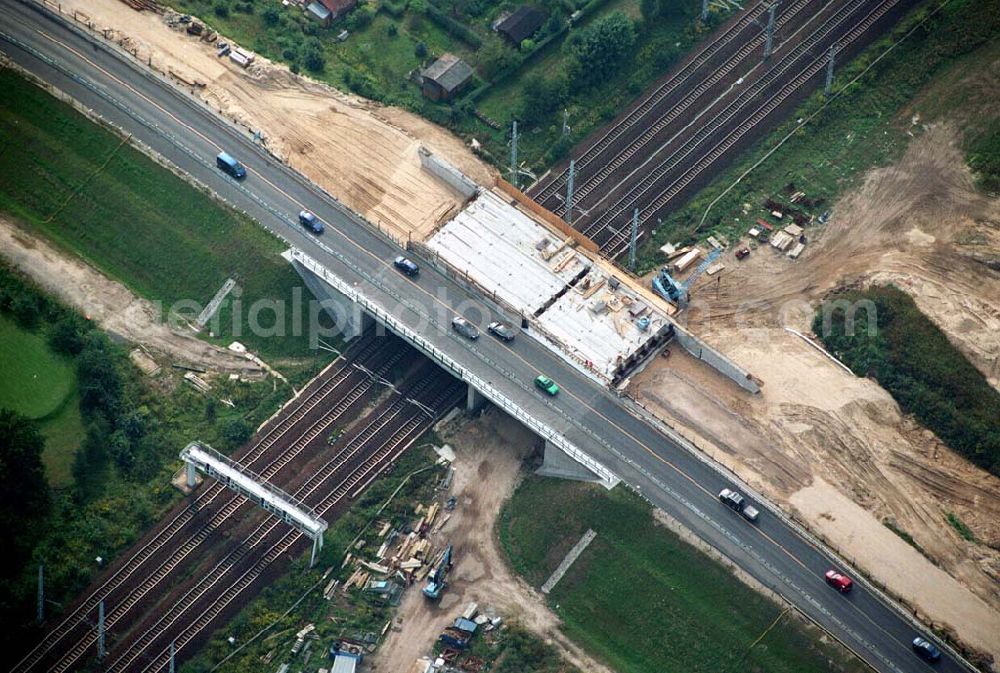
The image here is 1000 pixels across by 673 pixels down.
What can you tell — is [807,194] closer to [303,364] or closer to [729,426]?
[729,426]

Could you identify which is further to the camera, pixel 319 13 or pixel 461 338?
pixel 319 13

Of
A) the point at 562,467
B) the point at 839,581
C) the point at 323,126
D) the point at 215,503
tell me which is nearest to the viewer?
the point at 839,581

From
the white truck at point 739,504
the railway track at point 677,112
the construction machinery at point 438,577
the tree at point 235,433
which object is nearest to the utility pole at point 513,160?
the railway track at point 677,112

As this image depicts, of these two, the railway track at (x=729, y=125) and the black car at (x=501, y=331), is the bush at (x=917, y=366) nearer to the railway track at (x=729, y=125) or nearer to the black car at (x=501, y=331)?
the railway track at (x=729, y=125)

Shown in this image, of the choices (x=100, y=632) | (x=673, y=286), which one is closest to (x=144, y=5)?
(x=673, y=286)

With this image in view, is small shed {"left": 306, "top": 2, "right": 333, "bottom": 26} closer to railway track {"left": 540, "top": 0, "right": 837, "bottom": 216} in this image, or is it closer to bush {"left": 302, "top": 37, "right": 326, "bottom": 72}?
bush {"left": 302, "top": 37, "right": 326, "bottom": 72}

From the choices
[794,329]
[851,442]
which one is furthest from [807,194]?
Result: [851,442]

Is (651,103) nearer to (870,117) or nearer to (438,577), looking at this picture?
(870,117)
